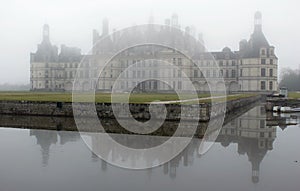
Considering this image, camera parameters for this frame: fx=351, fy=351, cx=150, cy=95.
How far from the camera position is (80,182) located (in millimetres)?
5480

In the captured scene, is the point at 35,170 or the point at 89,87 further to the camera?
the point at 89,87

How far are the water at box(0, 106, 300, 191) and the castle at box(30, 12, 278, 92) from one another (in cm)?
4607

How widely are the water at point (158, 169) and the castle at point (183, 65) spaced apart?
46.1 meters

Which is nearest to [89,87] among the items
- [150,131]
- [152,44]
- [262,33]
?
[152,44]

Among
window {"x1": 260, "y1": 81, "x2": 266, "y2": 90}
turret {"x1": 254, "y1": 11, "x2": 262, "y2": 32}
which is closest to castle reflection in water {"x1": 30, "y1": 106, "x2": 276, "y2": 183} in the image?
window {"x1": 260, "y1": 81, "x2": 266, "y2": 90}

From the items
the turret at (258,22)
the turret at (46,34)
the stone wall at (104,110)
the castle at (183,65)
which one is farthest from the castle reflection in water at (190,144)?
the turret at (46,34)

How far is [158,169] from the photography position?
6387mm

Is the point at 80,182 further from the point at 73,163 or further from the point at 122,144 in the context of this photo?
the point at 122,144

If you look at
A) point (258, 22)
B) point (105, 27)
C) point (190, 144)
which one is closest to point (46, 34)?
point (105, 27)

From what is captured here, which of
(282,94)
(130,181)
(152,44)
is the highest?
(152,44)

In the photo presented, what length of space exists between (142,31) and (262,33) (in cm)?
2034

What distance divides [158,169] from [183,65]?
172 ft

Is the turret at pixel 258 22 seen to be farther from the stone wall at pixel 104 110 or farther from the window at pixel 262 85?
the stone wall at pixel 104 110

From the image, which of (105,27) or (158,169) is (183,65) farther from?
(158,169)
